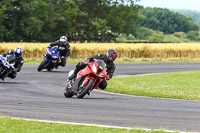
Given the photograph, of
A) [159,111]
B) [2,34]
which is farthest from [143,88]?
[2,34]

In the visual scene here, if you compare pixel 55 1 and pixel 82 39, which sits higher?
pixel 55 1

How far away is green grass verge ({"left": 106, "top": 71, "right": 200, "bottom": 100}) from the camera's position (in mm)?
17375

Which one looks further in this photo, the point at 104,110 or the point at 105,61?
the point at 105,61

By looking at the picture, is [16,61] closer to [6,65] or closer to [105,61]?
[6,65]

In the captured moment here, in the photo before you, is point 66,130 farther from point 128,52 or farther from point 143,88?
point 128,52

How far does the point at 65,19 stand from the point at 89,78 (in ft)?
213

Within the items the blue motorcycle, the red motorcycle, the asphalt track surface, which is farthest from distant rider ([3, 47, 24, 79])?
the red motorcycle

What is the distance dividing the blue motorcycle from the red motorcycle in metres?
11.7

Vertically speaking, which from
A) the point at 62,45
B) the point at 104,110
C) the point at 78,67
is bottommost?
the point at 104,110

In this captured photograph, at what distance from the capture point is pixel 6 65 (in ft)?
65.6

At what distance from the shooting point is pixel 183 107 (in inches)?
523

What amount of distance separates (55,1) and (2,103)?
233 feet

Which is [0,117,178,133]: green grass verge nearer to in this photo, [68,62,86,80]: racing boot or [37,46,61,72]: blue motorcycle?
[68,62,86,80]: racing boot

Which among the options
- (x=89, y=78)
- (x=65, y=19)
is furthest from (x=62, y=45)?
(x=65, y=19)
